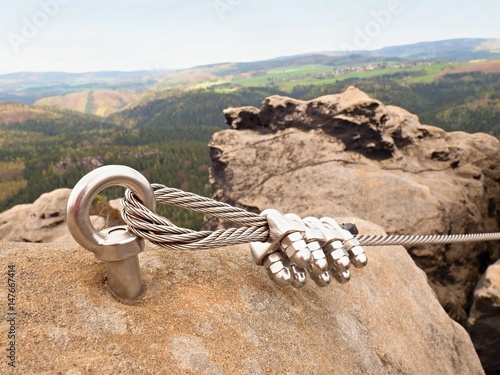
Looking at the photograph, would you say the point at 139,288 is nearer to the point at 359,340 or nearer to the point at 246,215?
the point at 246,215

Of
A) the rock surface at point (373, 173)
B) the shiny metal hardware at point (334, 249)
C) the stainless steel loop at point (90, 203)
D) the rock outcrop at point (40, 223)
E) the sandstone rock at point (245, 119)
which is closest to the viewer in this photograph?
the stainless steel loop at point (90, 203)

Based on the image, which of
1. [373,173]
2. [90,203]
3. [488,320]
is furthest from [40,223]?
[488,320]

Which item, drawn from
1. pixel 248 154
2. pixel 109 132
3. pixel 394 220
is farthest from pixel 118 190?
pixel 109 132

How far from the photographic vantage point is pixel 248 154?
558 inches

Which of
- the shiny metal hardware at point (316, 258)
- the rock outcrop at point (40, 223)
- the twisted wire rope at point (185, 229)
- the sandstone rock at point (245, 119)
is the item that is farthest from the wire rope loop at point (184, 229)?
→ the rock outcrop at point (40, 223)

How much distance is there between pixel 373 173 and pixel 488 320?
213 inches

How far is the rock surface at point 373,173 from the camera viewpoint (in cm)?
1059

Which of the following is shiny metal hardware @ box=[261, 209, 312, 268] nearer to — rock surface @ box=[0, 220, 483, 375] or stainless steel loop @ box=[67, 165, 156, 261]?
rock surface @ box=[0, 220, 483, 375]

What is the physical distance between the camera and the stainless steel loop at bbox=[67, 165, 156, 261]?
2.34m

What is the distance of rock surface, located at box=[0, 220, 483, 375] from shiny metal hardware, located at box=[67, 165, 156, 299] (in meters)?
0.20

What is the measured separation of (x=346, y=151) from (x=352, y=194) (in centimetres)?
252

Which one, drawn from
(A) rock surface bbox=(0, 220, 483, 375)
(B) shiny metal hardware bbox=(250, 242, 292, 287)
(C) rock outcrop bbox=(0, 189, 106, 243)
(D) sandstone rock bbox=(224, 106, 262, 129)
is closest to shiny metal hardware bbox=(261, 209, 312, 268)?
(B) shiny metal hardware bbox=(250, 242, 292, 287)

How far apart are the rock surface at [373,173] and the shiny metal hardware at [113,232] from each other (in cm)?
886

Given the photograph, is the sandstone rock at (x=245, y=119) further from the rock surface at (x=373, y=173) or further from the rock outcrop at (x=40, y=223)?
the rock outcrop at (x=40, y=223)
